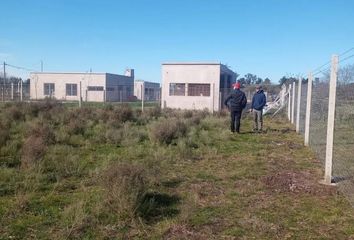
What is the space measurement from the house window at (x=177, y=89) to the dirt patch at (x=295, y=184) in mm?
26377

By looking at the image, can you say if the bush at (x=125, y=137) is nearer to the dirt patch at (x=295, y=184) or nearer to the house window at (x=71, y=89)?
the dirt patch at (x=295, y=184)

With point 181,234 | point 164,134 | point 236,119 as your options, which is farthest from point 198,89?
point 181,234

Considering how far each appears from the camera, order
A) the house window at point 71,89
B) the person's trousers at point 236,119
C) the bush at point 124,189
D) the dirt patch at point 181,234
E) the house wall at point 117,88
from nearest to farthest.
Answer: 1. the dirt patch at point 181,234
2. the bush at point 124,189
3. the person's trousers at point 236,119
4. the house window at point 71,89
5. the house wall at point 117,88

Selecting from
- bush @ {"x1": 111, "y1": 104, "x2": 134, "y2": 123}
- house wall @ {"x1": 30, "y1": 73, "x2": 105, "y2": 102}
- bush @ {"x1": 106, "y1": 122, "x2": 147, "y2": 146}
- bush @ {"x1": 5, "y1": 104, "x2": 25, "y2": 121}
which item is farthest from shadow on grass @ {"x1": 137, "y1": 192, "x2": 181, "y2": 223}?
house wall @ {"x1": 30, "y1": 73, "x2": 105, "y2": 102}

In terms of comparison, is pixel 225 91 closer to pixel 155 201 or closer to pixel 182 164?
pixel 182 164

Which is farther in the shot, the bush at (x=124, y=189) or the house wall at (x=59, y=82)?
the house wall at (x=59, y=82)

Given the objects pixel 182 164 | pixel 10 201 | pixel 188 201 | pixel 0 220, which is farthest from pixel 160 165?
pixel 0 220

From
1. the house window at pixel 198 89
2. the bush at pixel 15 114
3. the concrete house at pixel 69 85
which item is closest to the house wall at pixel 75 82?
the concrete house at pixel 69 85

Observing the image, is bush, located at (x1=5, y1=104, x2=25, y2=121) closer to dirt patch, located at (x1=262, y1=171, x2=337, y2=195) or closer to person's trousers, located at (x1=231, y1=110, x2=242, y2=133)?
person's trousers, located at (x1=231, y1=110, x2=242, y2=133)

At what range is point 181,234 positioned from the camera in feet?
15.8

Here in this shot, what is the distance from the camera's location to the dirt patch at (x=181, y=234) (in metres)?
4.76

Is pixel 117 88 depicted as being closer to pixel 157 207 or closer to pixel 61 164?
pixel 61 164

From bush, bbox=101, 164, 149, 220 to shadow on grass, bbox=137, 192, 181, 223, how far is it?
0.12 m

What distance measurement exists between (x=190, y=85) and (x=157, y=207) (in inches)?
1145
